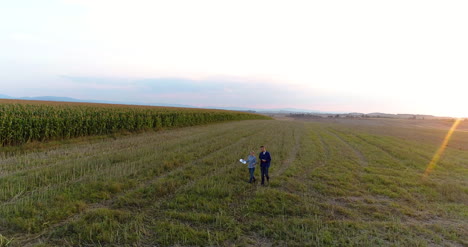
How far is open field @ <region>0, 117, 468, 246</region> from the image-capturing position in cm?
435

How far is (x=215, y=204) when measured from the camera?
5.72 m

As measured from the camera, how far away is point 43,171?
7.47 m

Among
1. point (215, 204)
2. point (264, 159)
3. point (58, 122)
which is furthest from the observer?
point (58, 122)

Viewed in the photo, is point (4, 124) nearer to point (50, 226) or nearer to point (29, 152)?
point (29, 152)

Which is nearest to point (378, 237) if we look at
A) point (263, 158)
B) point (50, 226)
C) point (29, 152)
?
point (263, 158)

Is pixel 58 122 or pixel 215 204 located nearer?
pixel 215 204

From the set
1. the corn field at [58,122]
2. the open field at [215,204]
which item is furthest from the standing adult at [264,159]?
the corn field at [58,122]

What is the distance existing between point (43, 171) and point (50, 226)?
4.27m

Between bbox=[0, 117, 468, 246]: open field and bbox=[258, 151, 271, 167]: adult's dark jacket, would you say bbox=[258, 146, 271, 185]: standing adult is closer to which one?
bbox=[258, 151, 271, 167]: adult's dark jacket

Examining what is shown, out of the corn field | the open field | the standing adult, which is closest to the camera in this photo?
the open field

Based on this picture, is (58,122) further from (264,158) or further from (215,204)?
(264,158)

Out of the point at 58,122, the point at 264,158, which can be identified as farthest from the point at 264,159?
the point at 58,122

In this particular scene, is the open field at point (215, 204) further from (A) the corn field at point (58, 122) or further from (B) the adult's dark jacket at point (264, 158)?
(A) the corn field at point (58, 122)

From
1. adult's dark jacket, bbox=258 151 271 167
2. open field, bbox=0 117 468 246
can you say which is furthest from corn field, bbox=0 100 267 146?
adult's dark jacket, bbox=258 151 271 167
